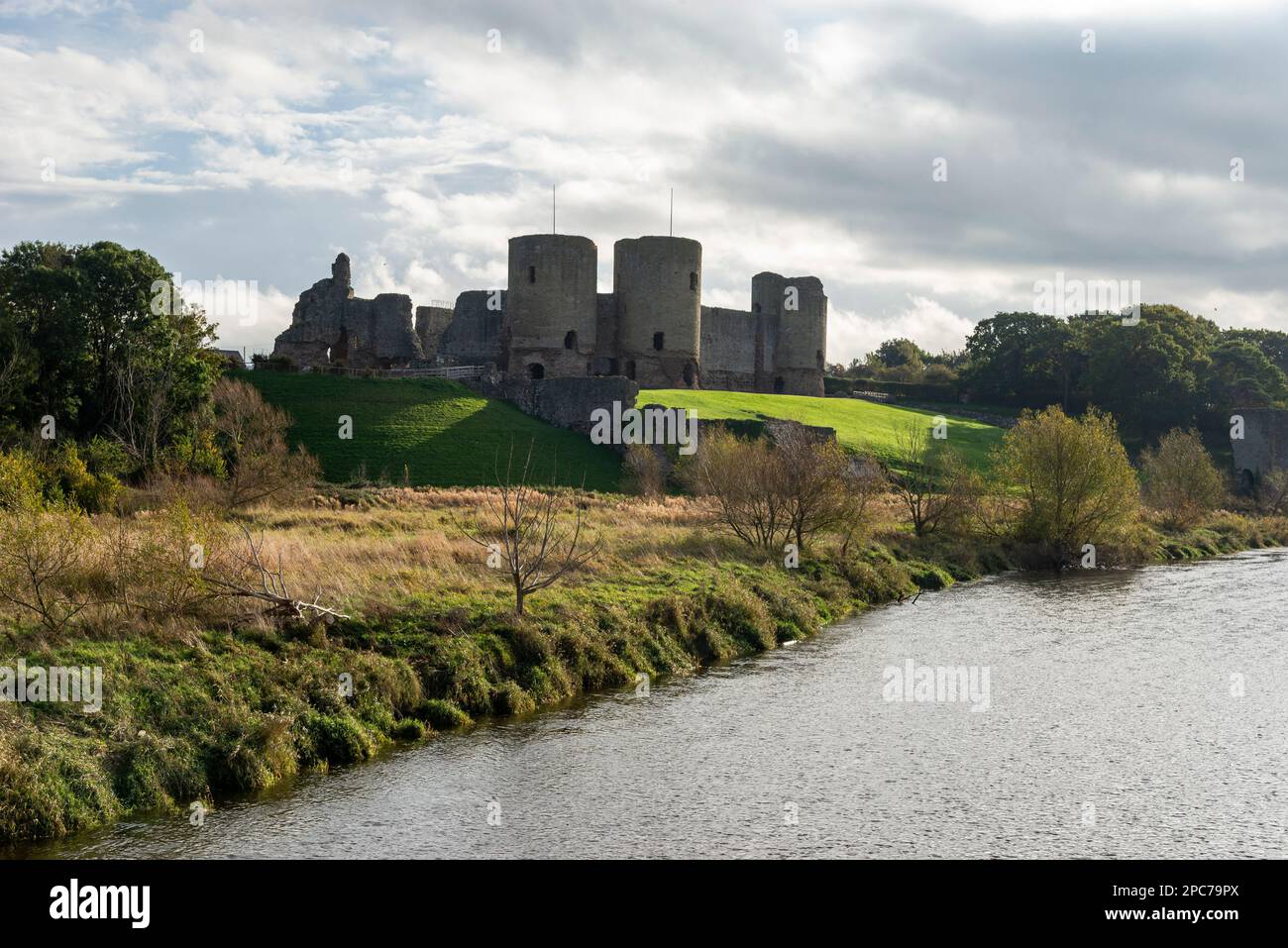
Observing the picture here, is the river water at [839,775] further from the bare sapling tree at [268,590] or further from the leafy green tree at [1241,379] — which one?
the leafy green tree at [1241,379]

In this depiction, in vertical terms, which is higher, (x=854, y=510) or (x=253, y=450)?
(x=253, y=450)

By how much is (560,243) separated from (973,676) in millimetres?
36944

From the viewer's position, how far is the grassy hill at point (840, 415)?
4769 cm

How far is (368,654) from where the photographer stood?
15.8 m

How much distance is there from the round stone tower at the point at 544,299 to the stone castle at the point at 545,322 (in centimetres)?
4

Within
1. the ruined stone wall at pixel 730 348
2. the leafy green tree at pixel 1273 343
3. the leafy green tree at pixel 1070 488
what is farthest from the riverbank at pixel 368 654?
the leafy green tree at pixel 1273 343

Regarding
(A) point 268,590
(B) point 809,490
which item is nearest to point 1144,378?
(B) point 809,490

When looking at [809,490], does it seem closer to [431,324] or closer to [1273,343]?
[431,324]

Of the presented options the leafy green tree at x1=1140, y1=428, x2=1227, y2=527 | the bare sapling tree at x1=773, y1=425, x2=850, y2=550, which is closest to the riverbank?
the bare sapling tree at x1=773, y1=425, x2=850, y2=550

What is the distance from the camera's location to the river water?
1142cm

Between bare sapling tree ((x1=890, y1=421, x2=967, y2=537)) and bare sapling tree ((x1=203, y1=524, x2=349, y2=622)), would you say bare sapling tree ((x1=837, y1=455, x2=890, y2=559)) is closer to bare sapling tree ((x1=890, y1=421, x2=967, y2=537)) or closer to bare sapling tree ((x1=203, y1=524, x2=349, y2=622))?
bare sapling tree ((x1=890, y1=421, x2=967, y2=537))

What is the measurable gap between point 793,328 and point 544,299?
54.9ft

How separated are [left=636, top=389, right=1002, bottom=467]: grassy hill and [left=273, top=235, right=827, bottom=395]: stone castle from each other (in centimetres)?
366
